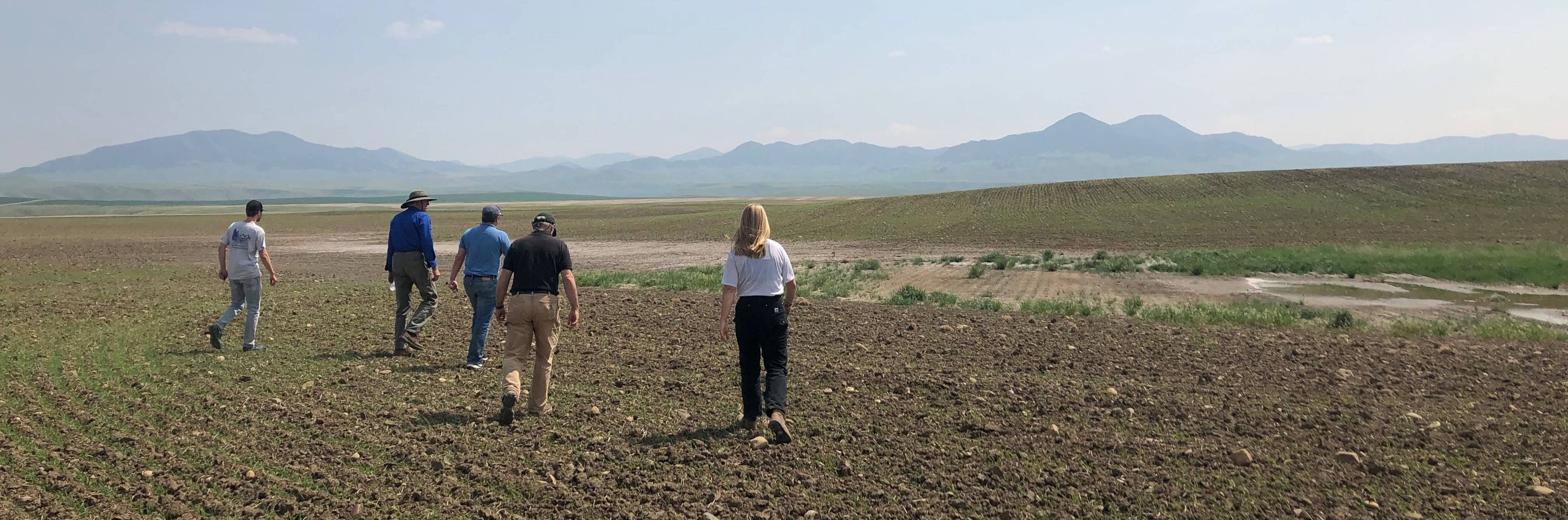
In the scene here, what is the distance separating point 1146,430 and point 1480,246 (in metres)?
32.6

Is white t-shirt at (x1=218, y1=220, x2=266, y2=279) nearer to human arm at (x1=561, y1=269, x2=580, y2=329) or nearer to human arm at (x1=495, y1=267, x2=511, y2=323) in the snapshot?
human arm at (x1=495, y1=267, x2=511, y2=323)

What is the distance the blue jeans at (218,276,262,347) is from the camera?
33.2ft

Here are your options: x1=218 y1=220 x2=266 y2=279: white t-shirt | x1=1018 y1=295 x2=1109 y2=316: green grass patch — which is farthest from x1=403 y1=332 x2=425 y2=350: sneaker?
x1=1018 y1=295 x2=1109 y2=316: green grass patch

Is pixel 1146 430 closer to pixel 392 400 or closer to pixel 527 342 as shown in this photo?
pixel 527 342

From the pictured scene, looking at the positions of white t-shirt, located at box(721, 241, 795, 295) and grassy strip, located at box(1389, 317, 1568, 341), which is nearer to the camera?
white t-shirt, located at box(721, 241, 795, 295)

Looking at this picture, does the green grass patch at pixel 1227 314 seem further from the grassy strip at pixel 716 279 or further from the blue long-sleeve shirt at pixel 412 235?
the blue long-sleeve shirt at pixel 412 235

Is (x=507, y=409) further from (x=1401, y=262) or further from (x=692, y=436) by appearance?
(x=1401, y=262)

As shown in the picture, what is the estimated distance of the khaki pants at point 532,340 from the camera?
23.6ft

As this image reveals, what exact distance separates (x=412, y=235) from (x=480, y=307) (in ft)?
4.24

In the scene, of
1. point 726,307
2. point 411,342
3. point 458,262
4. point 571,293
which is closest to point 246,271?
point 411,342

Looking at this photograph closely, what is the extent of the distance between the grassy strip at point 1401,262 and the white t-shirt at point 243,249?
75.3 feet

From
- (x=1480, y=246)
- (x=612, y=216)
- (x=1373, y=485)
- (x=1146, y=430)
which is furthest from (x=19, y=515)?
(x=612, y=216)

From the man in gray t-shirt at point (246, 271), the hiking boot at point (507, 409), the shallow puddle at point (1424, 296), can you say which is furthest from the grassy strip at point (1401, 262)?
the man in gray t-shirt at point (246, 271)

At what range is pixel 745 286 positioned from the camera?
258 inches
